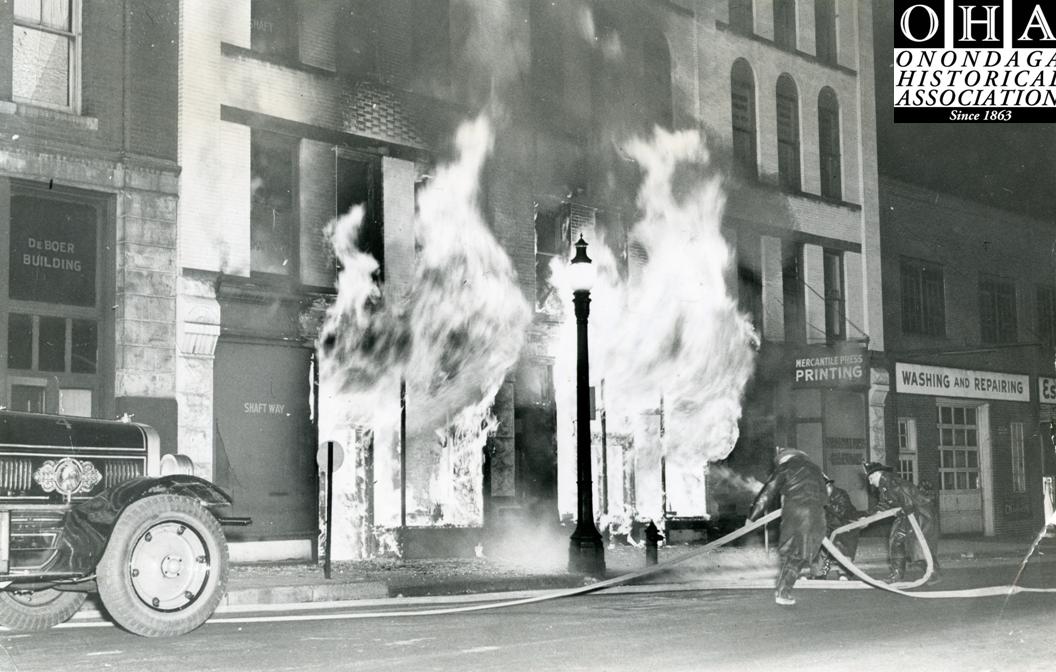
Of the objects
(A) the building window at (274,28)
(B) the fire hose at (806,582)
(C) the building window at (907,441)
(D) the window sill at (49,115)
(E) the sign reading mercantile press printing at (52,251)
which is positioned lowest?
(B) the fire hose at (806,582)

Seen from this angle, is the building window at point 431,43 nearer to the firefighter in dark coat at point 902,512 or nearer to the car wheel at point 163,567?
the firefighter in dark coat at point 902,512

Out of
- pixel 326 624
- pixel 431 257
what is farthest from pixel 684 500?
pixel 326 624

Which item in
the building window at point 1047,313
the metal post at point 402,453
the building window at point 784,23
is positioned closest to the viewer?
the metal post at point 402,453

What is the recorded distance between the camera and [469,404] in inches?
641

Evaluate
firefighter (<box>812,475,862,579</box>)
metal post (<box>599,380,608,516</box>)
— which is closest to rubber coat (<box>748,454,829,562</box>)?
firefighter (<box>812,475,862,579</box>)

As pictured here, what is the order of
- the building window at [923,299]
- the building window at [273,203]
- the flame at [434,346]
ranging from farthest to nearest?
the building window at [923,299] → the flame at [434,346] → the building window at [273,203]

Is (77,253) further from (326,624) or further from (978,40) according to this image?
(978,40)

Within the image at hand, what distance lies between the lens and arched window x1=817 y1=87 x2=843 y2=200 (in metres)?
20.7

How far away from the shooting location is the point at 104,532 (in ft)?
21.8

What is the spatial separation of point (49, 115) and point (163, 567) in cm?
757

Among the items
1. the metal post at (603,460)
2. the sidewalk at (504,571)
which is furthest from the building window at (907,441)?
the metal post at (603,460)

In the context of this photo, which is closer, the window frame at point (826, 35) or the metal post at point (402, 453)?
the metal post at point (402, 453)

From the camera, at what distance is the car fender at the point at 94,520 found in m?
6.62

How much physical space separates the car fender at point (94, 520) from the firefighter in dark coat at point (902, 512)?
670 centimetres
